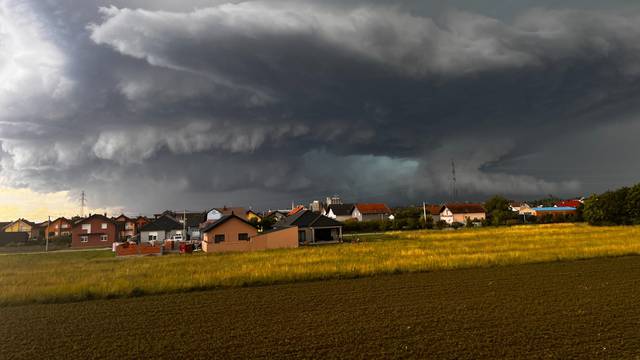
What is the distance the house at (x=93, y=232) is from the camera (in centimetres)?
6562

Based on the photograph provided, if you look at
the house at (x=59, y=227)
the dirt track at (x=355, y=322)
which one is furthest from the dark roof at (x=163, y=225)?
the dirt track at (x=355, y=322)

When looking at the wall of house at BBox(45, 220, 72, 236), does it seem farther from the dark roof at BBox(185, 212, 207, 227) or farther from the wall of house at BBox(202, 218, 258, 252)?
the wall of house at BBox(202, 218, 258, 252)

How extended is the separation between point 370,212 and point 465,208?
26.7 meters

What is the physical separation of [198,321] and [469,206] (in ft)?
361

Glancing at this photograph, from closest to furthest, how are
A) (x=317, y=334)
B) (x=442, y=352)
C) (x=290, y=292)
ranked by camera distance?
1. (x=442, y=352)
2. (x=317, y=334)
3. (x=290, y=292)

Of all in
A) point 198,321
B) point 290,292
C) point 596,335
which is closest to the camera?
point 596,335

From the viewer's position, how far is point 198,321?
14484mm

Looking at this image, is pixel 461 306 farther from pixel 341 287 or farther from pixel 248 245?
pixel 248 245

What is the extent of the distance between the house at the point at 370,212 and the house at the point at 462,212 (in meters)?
16.3

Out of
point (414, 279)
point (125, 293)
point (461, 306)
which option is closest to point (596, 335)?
point (461, 306)

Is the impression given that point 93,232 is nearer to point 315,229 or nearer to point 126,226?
point 126,226

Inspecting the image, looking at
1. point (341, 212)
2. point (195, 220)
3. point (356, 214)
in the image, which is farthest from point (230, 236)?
point (341, 212)

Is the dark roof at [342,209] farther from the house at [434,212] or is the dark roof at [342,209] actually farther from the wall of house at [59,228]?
the wall of house at [59,228]

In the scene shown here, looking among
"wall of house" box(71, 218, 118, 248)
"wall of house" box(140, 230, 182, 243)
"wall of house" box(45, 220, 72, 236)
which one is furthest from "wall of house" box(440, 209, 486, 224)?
"wall of house" box(45, 220, 72, 236)
